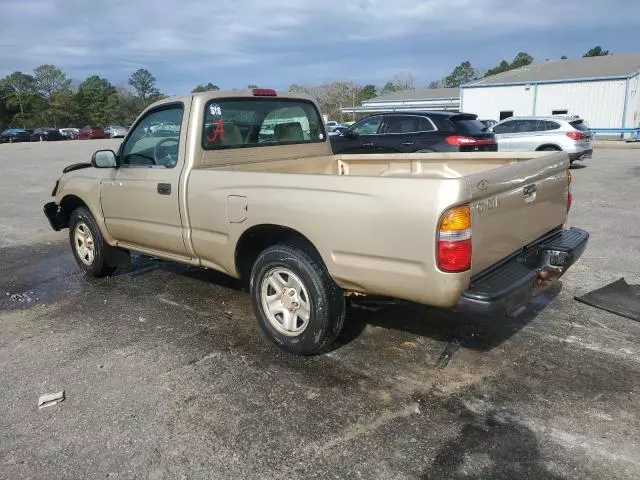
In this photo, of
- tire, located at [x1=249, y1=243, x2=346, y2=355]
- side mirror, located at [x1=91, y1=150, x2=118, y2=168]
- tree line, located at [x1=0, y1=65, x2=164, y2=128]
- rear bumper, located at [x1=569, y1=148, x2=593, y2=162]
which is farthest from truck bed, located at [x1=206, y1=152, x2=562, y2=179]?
tree line, located at [x1=0, y1=65, x2=164, y2=128]

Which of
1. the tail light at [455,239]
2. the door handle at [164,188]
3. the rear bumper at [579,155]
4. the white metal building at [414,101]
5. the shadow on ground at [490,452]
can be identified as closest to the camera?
the shadow on ground at [490,452]

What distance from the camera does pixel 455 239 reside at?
2.88 m

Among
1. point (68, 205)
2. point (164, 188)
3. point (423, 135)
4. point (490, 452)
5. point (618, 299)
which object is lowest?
point (618, 299)

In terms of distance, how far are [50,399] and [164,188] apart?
1.88m

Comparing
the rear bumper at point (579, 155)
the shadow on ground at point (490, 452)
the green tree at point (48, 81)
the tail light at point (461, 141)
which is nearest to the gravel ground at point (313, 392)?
the shadow on ground at point (490, 452)

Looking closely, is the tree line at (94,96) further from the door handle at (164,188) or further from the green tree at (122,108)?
the door handle at (164,188)

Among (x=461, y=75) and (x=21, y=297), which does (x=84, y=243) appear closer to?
(x=21, y=297)

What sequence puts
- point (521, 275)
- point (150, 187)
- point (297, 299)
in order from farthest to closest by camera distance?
point (150, 187) → point (297, 299) → point (521, 275)

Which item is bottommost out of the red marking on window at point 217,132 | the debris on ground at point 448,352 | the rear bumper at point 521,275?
the debris on ground at point 448,352

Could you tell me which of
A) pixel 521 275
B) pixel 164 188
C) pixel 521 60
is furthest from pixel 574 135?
pixel 521 60

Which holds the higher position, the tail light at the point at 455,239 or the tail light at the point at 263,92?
the tail light at the point at 263,92

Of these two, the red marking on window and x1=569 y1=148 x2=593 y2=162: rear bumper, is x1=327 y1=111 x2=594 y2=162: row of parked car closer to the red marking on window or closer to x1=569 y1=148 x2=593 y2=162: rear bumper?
x1=569 y1=148 x2=593 y2=162: rear bumper

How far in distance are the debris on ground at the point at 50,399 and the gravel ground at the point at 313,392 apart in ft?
0.18

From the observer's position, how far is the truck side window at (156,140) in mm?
4562
